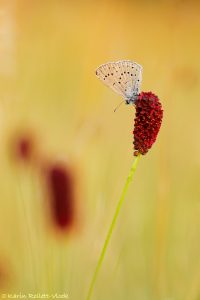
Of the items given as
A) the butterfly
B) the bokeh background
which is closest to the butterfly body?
the butterfly

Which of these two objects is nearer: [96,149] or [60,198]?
[60,198]

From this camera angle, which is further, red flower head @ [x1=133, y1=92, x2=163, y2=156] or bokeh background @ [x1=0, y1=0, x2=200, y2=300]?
bokeh background @ [x1=0, y1=0, x2=200, y2=300]

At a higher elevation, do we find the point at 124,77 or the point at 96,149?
the point at 124,77

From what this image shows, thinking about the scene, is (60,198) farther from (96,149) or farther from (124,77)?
(96,149)

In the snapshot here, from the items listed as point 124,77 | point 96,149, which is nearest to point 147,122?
point 124,77

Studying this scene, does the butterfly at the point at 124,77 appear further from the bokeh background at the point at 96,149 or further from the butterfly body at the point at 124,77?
the bokeh background at the point at 96,149

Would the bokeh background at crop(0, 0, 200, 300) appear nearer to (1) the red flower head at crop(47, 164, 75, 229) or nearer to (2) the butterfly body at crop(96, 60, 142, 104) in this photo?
(1) the red flower head at crop(47, 164, 75, 229)
